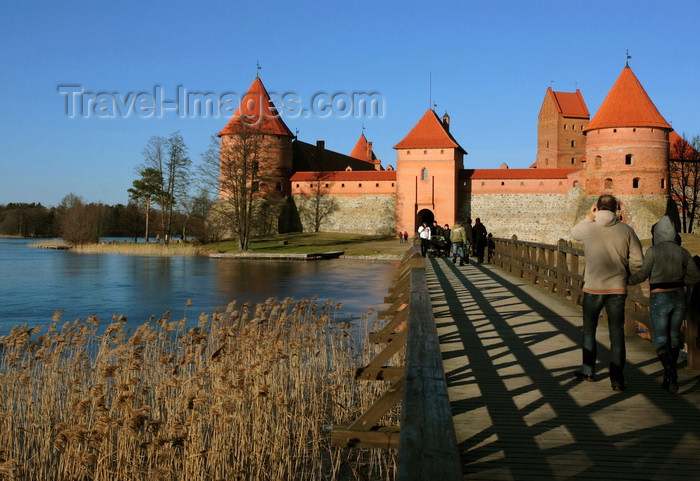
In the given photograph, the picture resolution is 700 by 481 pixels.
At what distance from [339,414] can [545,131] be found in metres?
56.6

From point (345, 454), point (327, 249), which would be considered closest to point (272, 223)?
point (327, 249)

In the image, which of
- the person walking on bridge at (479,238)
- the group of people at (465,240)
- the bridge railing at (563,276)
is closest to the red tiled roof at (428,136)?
the group of people at (465,240)

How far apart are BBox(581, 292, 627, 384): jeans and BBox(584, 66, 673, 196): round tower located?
36.0 m

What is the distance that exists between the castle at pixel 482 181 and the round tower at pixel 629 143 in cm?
6

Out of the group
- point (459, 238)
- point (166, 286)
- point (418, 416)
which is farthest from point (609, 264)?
point (166, 286)

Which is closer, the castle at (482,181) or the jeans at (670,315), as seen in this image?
the jeans at (670,315)

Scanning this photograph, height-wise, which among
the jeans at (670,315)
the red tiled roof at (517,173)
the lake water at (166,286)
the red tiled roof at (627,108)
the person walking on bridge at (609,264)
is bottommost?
the lake water at (166,286)

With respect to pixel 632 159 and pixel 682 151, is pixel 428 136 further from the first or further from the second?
pixel 682 151

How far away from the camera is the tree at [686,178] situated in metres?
42.7

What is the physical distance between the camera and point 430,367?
2893mm

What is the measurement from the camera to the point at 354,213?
47.2 metres

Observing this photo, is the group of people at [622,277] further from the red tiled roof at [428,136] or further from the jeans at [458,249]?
the red tiled roof at [428,136]

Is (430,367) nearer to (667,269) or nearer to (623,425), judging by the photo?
(623,425)

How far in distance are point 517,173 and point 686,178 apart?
10919mm
